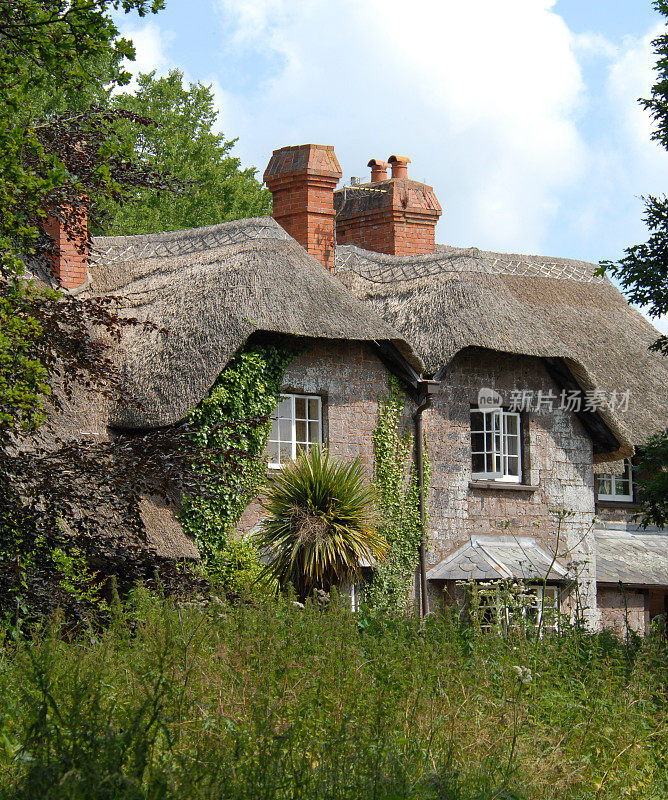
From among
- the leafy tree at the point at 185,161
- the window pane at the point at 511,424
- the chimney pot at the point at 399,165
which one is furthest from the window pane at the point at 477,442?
the leafy tree at the point at 185,161

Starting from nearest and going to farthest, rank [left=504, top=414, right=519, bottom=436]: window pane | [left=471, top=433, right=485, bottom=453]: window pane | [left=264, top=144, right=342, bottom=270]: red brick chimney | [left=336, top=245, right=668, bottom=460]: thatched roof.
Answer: [left=336, top=245, right=668, bottom=460]: thatched roof < [left=471, top=433, right=485, bottom=453]: window pane < [left=504, top=414, right=519, bottom=436]: window pane < [left=264, top=144, right=342, bottom=270]: red brick chimney

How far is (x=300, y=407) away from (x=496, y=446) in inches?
139

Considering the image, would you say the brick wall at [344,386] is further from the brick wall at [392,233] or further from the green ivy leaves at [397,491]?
the brick wall at [392,233]

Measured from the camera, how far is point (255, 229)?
52.2 feet

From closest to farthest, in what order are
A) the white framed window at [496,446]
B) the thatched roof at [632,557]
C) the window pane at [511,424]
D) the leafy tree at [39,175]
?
the leafy tree at [39,175] < the white framed window at [496,446] < the window pane at [511,424] < the thatched roof at [632,557]

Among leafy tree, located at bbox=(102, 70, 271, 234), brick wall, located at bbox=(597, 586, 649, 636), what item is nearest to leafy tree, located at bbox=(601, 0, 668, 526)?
brick wall, located at bbox=(597, 586, 649, 636)

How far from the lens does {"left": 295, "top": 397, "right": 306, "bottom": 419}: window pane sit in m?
14.7

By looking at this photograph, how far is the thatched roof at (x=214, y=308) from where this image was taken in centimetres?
1338

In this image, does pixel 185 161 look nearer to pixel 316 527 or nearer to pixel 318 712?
pixel 316 527

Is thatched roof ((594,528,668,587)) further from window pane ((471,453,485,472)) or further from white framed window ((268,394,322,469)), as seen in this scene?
white framed window ((268,394,322,469))

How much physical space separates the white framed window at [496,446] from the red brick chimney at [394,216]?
392 cm

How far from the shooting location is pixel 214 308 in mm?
13836

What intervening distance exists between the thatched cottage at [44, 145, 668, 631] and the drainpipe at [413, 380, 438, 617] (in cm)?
7

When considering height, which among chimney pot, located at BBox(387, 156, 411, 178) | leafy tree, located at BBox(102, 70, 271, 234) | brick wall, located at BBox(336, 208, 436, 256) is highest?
leafy tree, located at BBox(102, 70, 271, 234)
